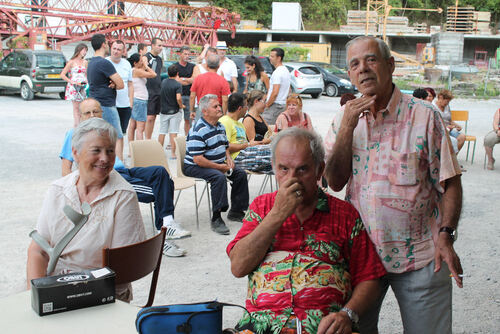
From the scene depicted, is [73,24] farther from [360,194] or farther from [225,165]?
[360,194]

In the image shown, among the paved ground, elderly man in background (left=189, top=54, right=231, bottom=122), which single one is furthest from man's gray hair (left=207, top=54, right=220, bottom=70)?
the paved ground

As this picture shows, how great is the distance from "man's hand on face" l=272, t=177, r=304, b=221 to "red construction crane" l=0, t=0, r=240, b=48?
25867mm

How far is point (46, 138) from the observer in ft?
36.0

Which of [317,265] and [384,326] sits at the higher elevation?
[317,265]

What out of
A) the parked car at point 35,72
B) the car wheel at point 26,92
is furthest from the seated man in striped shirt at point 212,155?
the car wheel at point 26,92

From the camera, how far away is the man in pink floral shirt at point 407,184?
2215 mm

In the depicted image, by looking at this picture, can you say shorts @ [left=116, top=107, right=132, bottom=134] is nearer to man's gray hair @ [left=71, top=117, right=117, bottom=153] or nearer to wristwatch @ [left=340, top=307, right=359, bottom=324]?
man's gray hair @ [left=71, top=117, right=117, bottom=153]

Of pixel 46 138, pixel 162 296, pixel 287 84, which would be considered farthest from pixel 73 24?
pixel 162 296

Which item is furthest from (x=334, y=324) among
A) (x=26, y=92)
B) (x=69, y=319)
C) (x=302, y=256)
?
(x=26, y=92)

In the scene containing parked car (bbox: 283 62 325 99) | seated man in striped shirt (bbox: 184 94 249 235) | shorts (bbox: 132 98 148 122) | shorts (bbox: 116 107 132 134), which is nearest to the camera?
seated man in striped shirt (bbox: 184 94 249 235)

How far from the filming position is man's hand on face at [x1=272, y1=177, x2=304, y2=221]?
6.87ft

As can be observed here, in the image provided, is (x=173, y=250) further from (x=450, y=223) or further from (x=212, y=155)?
(x=450, y=223)

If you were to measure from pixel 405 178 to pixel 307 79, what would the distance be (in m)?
19.0

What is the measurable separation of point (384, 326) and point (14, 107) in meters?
14.9
